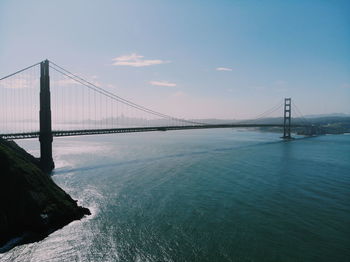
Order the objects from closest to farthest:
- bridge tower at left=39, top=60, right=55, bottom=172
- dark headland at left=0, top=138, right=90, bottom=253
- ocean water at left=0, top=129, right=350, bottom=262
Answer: ocean water at left=0, top=129, right=350, bottom=262 → dark headland at left=0, top=138, right=90, bottom=253 → bridge tower at left=39, top=60, right=55, bottom=172

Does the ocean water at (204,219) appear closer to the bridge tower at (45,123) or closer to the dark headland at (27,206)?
the dark headland at (27,206)

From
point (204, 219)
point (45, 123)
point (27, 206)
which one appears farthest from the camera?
point (45, 123)

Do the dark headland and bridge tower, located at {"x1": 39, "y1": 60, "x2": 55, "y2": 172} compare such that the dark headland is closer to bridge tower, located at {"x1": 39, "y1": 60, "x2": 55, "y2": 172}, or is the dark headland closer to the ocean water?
the ocean water

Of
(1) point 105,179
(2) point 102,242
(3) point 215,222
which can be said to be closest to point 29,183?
(2) point 102,242

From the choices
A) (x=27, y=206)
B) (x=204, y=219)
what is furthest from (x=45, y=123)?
(x=204, y=219)

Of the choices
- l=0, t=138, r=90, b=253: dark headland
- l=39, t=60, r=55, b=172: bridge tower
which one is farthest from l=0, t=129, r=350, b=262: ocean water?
l=39, t=60, r=55, b=172: bridge tower

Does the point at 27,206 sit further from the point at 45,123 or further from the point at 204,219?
the point at 45,123
